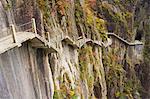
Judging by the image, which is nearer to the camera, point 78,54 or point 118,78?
point 78,54

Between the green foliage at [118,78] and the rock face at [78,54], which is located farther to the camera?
the green foliage at [118,78]

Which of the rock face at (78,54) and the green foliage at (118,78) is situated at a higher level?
the rock face at (78,54)

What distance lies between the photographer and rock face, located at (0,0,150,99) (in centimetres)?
898

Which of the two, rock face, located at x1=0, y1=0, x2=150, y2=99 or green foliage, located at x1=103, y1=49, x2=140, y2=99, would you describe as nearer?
rock face, located at x1=0, y1=0, x2=150, y2=99

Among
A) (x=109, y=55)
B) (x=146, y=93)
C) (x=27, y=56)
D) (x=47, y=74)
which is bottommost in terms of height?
(x=146, y=93)

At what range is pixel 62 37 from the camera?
13547mm

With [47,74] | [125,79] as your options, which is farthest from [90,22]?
[47,74]

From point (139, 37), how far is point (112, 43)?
3634 millimetres

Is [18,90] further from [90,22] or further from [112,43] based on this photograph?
[112,43]

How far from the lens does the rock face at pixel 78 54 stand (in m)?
8.98

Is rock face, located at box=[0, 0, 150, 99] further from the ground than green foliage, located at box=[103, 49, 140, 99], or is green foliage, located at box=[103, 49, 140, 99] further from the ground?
rock face, located at box=[0, 0, 150, 99]

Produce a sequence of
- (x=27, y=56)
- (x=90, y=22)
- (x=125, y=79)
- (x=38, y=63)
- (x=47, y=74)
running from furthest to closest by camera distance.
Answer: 1. (x=125, y=79)
2. (x=90, y=22)
3. (x=47, y=74)
4. (x=38, y=63)
5. (x=27, y=56)

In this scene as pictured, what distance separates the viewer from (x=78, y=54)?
56.0ft

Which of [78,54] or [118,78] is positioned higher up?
[78,54]
